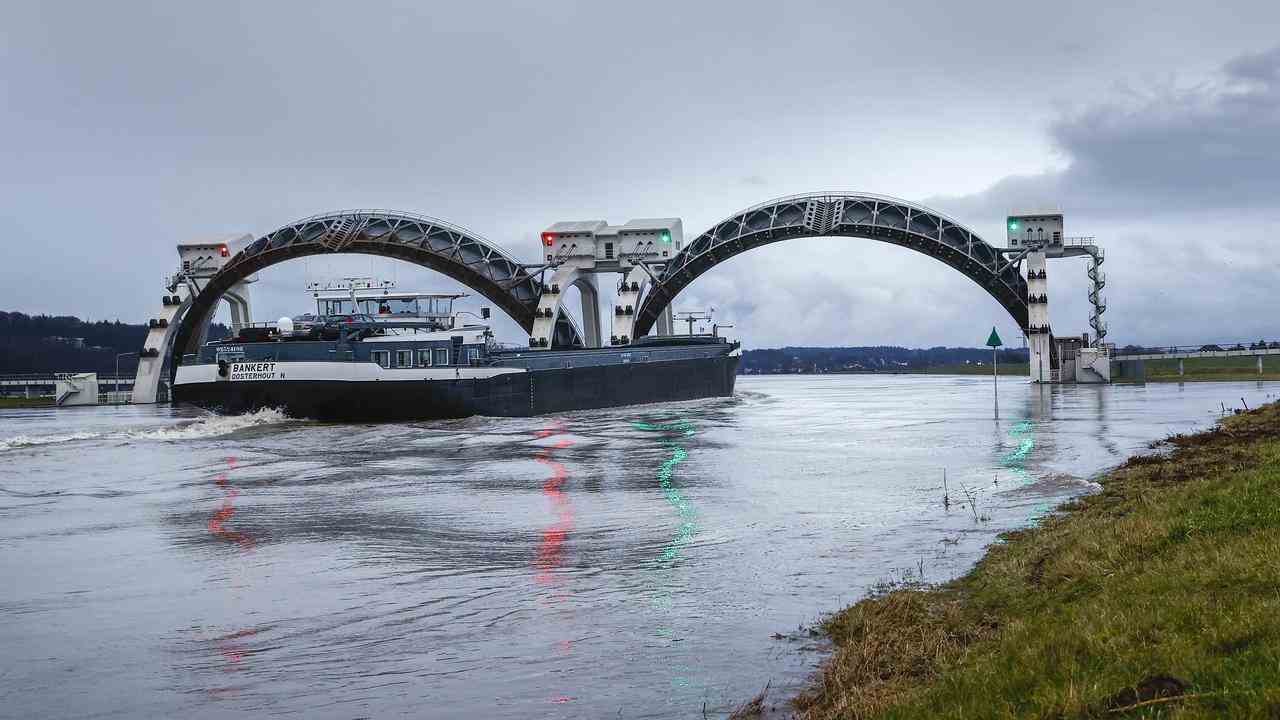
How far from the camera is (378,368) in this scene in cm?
5516

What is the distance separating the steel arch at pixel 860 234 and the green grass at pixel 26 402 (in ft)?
208

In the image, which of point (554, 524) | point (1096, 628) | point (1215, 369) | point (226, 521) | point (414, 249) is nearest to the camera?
point (1096, 628)

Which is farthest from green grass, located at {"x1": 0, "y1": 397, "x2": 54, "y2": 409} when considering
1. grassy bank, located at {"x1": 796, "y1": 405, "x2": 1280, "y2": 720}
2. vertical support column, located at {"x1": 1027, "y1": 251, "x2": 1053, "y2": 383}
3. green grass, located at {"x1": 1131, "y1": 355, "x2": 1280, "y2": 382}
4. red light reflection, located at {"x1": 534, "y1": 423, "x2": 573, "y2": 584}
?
green grass, located at {"x1": 1131, "y1": 355, "x2": 1280, "y2": 382}

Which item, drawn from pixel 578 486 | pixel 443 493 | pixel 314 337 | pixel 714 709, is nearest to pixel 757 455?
pixel 578 486

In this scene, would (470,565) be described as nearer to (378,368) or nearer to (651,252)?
(378,368)

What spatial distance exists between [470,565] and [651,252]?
8334 cm

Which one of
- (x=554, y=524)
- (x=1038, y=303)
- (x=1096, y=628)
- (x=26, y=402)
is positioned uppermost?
(x=1038, y=303)

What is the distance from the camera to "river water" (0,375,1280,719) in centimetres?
1044

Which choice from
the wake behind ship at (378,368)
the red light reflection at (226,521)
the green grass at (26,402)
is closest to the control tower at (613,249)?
the wake behind ship at (378,368)

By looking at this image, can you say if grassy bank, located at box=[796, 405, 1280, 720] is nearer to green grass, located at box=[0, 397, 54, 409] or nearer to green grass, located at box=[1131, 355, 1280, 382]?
green grass, located at box=[0, 397, 54, 409]

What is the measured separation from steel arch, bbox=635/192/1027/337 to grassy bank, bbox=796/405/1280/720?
8096 centimetres

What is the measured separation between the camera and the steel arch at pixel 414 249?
95438 mm

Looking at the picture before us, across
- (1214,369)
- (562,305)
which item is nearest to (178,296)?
(562,305)

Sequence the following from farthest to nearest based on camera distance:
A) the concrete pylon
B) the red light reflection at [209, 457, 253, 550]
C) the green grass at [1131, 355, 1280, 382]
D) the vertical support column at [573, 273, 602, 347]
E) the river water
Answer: the green grass at [1131, 355, 1280, 382], the vertical support column at [573, 273, 602, 347], the concrete pylon, the red light reflection at [209, 457, 253, 550], the river water
